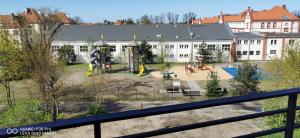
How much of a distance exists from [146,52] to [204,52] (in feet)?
28.5

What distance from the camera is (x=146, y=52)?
4203 cm

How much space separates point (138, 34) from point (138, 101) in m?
24.5

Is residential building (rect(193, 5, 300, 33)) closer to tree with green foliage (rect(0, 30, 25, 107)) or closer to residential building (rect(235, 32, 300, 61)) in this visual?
residential building (rect(235, 32, 300, 61))

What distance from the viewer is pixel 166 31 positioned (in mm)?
45688

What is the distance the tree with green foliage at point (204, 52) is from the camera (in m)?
41.1

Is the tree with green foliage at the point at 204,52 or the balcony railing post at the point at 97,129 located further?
the tree with green foliage at the point at 204,52

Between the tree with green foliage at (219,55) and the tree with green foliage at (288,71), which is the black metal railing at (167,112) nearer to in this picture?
the tree with green foliage at (288,71)

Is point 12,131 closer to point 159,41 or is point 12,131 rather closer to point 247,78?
point 247,78

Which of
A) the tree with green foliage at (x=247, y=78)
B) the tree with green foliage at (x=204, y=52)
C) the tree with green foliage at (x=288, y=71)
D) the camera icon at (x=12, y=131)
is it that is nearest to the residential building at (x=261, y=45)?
the tree with green foliage at (x=204, y=52)

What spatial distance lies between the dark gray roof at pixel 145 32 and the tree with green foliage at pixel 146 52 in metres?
2.68

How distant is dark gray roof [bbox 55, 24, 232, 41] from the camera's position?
44156 millimetres

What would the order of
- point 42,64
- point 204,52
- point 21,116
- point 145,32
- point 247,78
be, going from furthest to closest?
point 145,32, point 204,52, point 247,78, point 42,64, point 21,116

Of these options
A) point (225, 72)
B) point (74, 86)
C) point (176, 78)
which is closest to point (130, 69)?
point (176, 78)

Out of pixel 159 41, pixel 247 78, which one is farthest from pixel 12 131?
pixel 159 41
